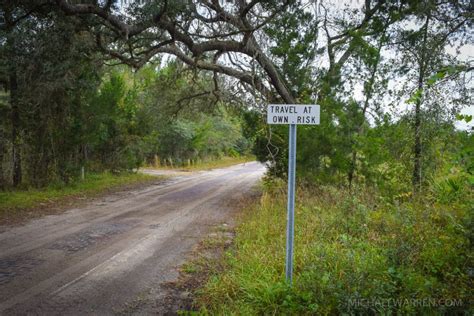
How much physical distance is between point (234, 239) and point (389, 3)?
328 inches

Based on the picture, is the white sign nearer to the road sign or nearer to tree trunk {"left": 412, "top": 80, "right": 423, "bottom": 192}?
the road sign

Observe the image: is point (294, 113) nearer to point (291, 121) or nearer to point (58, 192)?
point (291, 121)

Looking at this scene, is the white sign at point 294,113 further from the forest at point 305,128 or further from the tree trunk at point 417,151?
the tree trunk at point 417,151

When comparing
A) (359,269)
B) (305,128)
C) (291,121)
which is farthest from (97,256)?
(305,128)

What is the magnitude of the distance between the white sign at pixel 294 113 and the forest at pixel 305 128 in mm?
1351

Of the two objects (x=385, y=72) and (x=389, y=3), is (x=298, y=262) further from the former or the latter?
(x=389, y=3)

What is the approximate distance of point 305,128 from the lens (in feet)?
33.8

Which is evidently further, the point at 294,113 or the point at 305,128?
the point at 305,128

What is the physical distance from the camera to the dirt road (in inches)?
168

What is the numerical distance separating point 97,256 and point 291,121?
158 inches

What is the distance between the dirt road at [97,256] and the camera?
4.27 m

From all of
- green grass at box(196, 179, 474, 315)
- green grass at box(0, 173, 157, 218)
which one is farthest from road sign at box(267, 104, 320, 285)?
green grass at box(0, 173, 157, 218)

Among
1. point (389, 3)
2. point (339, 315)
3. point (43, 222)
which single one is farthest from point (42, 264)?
point (389, 3)

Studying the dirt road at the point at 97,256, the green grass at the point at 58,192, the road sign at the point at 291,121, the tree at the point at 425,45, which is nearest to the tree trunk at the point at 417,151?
the tree at the point at 425,45
